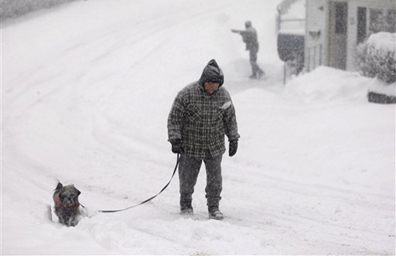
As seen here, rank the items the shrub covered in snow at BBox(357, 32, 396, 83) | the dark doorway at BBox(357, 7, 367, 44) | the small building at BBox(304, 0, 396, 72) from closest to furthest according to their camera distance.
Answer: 1. the shrub covered in snow at BBox(357, 32, 396, 83)
2. the small building at BBox(304, 0, 396, 72)
3. the dark doorway at BBox(357, 7, 367, 44)

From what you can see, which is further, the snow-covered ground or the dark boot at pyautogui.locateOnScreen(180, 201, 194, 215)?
the dark boot at pyautogui.locateOnScreen(180, 201, 194, 215)

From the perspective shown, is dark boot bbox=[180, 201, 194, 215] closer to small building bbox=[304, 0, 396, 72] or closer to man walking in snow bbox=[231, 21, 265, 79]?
small building bbox=[304, 0, 396, 72]

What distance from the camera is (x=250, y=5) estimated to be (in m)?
27.8

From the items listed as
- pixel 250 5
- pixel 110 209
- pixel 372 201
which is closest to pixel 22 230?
pixel 110 209

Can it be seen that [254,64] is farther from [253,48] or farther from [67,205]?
[67,205]

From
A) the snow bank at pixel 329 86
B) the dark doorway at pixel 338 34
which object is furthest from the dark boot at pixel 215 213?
the dark doorway at pixel 338 34

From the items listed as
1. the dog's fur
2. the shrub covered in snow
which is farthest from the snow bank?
the dog's fur

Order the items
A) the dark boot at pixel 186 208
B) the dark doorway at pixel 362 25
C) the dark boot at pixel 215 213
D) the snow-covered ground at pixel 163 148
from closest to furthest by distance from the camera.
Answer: the snow-covered ground at pixel 163 148, the dark boot at pixel 215 213, the dark boot at pixel 186 208, the dark doorway at pixel 362 25

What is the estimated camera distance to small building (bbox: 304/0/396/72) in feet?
64.0

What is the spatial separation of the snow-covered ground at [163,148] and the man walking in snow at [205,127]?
0.54 meters

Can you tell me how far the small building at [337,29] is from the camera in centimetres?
1952

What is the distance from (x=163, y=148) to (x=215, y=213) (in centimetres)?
429

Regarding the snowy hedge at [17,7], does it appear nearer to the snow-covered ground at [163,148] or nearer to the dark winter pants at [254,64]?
the snow-covered ground at [163,148]

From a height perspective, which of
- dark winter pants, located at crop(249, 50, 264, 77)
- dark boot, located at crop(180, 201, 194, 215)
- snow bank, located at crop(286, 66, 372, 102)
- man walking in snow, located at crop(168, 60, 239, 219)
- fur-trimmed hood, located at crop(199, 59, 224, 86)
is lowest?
dark winter pants, located at crop(249, 50, 264, 77)
